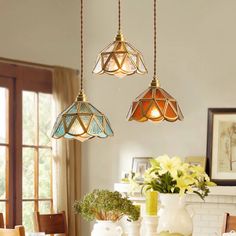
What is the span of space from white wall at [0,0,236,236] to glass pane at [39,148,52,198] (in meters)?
0.59

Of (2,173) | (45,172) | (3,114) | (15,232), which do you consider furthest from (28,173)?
(15,232)

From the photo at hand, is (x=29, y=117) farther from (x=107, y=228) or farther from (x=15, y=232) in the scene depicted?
(x=15, y=232)

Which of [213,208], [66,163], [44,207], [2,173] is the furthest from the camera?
[66,163]

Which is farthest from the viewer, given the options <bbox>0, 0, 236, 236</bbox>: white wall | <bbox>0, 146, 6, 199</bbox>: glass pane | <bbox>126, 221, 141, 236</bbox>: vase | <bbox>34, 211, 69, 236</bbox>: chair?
<bbox>0, 0, 236, 236</bbox>: white wall

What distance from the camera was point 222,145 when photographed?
757cm

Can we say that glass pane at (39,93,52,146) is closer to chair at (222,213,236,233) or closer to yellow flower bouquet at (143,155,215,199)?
chair at (222,213,236,233)

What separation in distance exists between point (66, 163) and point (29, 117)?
2.30ft

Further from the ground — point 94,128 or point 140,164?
point 94,128

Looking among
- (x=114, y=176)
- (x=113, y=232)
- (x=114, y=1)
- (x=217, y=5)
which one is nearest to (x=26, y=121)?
(x=114, y=176)

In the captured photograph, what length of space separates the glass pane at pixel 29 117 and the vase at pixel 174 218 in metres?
3.07

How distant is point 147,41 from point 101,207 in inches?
155

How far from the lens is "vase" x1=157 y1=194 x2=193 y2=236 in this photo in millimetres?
4774

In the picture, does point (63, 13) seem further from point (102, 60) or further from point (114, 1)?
point (102, 60)

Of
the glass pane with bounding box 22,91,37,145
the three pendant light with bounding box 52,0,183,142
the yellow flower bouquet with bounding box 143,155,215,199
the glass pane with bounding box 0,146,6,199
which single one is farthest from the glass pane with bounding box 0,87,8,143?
the yellow flower bouquet with bounding box 143,155,215,199
